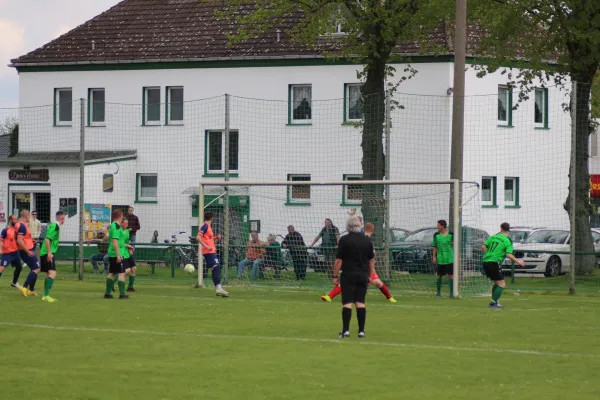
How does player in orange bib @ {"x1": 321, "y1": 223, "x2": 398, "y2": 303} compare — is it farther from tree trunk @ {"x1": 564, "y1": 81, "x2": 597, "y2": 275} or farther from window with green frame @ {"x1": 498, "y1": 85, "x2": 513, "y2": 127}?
window with green frame @ {"x1": 498, "y1": 85, "x2": 513, "y2": 127}

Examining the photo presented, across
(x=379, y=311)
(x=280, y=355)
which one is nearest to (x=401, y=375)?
(x=280, y=355)

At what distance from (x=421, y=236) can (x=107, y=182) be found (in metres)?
14.0

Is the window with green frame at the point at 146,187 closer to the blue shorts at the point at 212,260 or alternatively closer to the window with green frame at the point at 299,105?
the window with green frame at the point at 299,105

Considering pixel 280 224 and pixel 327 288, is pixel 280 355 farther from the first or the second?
pixel 280 224

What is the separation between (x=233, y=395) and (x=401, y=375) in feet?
7.36

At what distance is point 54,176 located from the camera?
3909cm

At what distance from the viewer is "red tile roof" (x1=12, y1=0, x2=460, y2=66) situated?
45.5 metres

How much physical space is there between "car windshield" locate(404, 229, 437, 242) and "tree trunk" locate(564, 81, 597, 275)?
161 inches

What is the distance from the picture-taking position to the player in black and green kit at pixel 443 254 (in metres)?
24.9

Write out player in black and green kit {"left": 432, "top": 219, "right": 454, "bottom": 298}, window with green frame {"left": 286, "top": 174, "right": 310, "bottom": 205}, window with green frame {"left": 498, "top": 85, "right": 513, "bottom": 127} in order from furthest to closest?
window with green frame {"left": 498, "top": 85, "right": 513, "bottom": 127} → window with green frame {"left": 286, "top": 174, "right": 310, "bottom": 205} → player in black and green kit {"left": 432, "top": 219, "right": 454, "bottom": 298}

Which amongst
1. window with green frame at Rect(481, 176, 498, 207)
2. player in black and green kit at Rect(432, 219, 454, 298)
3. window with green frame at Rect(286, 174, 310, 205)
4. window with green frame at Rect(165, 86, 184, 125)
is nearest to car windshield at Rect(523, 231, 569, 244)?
window with green frame at Rect(481, 176, 498, 207)

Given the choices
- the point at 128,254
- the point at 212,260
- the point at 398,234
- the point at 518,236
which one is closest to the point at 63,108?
the point at 518,236

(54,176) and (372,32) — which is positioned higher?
(372,32)

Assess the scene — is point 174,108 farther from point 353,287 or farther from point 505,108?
point 353,287
